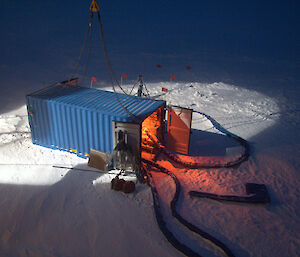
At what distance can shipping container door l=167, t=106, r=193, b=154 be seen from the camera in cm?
1208

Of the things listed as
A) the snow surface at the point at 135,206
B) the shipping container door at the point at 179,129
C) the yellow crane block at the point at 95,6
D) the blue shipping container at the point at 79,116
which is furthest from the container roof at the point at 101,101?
the yellow crane block at the point at 95,6

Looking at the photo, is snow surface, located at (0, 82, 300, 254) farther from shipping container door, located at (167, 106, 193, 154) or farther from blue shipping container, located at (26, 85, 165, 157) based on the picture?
shipping container door, located at (167, 106, 193, 154)

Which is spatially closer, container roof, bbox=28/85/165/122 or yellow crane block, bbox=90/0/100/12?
yellow crane block, bbox=90/0/100/12

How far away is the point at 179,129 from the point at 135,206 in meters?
4.76

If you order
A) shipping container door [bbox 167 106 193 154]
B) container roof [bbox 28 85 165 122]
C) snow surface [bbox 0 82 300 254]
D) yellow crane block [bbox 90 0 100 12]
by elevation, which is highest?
yellow crane block [bbox 90 0 100 12]

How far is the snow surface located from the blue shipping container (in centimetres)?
77

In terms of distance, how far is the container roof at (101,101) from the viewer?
1131cm

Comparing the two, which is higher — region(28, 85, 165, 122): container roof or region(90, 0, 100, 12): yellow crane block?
region(90, 0, 100, 12): yellow crane block

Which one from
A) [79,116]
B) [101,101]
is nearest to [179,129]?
[101,101]

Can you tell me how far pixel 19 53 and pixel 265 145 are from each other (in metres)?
32.6

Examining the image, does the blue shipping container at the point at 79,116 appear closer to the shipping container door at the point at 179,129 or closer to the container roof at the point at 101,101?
Answer: the container roof at the point at 101,101

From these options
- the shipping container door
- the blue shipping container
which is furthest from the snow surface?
the shipping container door

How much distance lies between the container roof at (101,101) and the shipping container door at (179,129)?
940mm

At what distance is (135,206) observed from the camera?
9.28m
